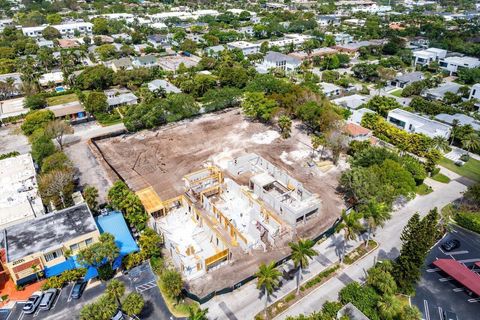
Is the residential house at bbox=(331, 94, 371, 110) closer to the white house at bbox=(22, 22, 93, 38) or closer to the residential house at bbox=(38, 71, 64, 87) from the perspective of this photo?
the residential house at bbox=(38, 71, 64, 87)

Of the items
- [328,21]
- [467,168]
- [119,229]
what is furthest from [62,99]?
[328,21]

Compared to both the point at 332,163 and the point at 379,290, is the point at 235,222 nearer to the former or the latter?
the point at 379,290

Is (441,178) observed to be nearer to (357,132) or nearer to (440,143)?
(440,143)

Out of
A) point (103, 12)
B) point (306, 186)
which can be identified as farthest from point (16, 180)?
point (103, 12)

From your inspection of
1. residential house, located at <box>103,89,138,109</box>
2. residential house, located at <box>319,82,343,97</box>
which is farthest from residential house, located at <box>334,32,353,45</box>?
residential house, located at <box>103,89,138,109</box>

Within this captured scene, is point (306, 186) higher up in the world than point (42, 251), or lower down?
lower down
